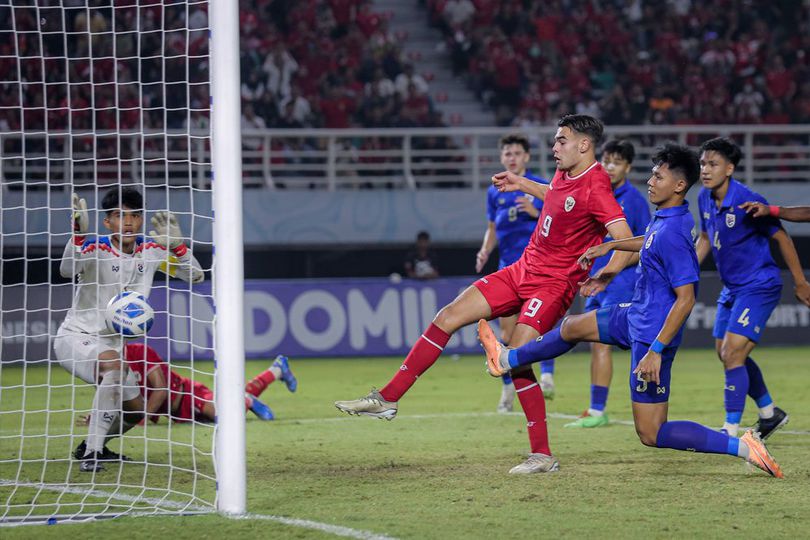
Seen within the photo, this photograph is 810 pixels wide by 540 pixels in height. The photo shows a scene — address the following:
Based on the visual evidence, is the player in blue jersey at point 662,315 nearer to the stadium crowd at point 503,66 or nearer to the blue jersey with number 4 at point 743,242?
the blue jersey with number 4 at point 743,242

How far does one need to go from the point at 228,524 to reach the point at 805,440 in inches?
178

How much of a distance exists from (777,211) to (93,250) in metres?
4.32

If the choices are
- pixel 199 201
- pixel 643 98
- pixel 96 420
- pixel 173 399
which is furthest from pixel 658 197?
pixel 643 98

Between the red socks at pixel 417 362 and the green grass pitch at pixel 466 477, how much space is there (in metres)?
0.48

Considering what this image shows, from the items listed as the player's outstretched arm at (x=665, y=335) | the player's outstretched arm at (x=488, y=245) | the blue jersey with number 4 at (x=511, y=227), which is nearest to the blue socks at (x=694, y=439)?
the player's outstretched arm at (x=665, y=335)

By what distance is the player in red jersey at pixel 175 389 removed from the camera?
292 inches

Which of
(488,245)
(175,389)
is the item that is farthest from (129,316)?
(488,245)

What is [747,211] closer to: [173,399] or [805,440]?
[805,440]

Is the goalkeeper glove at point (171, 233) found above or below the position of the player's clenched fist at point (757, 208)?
below

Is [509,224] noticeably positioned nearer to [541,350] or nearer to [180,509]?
[541,350]

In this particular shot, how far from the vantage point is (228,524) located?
16.3 feet

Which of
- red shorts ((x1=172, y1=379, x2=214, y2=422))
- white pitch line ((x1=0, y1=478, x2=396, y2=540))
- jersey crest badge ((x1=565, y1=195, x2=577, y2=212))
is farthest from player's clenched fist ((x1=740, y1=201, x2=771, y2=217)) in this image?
red shorts ((x1=172, y1=379, x2=214, y2=422))

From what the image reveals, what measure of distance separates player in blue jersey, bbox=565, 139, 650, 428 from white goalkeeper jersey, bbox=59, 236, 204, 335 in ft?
10.6

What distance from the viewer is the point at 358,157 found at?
65.6ft
